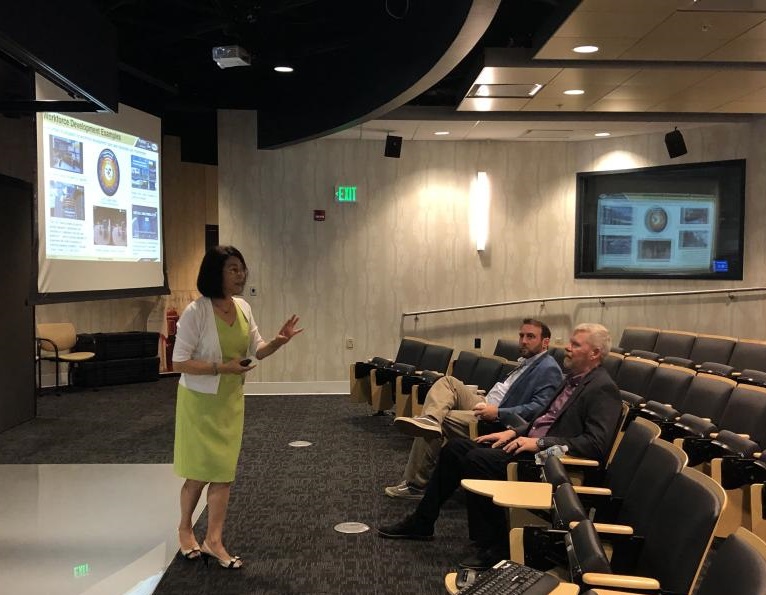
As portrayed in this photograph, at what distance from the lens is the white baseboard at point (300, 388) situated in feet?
30.6

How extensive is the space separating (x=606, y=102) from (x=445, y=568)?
17.1 ft

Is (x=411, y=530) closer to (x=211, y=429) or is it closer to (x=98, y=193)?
(x=211, y=429)

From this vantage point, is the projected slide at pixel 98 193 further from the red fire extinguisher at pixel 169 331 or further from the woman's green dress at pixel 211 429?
the red fire extinguisher at pixel 169 331

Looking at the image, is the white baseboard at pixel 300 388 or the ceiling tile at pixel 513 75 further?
the white baseboard at pixel 300 388

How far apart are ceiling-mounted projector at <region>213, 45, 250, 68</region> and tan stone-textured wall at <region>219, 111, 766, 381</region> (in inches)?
110

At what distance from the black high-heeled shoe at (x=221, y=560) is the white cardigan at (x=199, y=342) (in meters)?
0.84

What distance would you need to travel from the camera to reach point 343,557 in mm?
3789

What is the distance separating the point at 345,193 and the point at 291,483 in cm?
504

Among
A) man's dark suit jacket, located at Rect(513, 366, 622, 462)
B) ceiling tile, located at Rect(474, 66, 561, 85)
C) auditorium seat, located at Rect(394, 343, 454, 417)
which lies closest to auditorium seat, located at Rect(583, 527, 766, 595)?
man's dark suit jacket, located at Rect(513, 366, 622, 462)

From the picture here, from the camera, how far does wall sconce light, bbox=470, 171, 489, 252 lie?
9422 millimetres

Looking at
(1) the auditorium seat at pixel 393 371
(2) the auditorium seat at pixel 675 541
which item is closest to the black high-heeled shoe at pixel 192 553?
(2) the auditorium seat at pixel 675 541

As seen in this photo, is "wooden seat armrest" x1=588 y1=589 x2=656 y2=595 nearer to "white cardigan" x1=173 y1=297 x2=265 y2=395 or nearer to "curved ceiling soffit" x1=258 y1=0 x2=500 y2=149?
"white cardigan" x1=173 y1=297 x2=265 y2=395

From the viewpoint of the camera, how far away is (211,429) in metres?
3.53

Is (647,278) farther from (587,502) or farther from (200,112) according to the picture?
(587,502)
